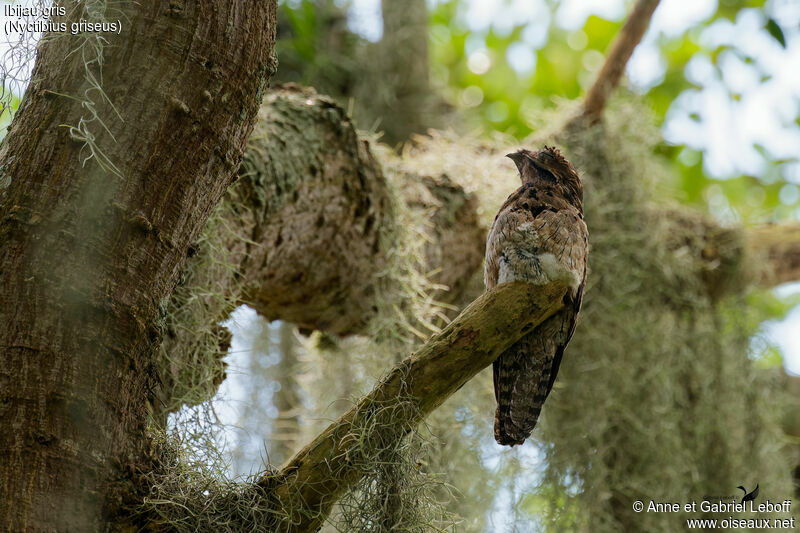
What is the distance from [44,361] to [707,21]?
438 cm

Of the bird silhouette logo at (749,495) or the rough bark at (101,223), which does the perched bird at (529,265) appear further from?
the bird silhouette logo at (749,495)

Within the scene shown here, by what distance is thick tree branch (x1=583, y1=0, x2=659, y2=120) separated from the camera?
11.0 ft

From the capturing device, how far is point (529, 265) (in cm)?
161

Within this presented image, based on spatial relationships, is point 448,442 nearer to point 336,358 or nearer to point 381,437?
point 336,358

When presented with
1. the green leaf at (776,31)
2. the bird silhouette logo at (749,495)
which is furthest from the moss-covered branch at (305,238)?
the bird silhouette logo at (749,495)

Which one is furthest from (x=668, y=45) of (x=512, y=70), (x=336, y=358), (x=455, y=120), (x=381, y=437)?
(x=381, y=437)

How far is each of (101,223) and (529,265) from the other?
882 millimetres

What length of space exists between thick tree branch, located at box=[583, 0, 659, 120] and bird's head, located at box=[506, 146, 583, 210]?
1761mm

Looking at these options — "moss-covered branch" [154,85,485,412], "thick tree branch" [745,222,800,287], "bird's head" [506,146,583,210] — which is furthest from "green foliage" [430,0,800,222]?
"bird's head" [506,146,583,210]

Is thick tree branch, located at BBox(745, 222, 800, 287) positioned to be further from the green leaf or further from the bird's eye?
the bird's eye

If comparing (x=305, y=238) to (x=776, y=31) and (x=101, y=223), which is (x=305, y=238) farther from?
(x=776, y=31)

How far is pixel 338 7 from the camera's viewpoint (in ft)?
14.9

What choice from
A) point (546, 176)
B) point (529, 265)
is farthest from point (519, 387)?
point (546, 176)

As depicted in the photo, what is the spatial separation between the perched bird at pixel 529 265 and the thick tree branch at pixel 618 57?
190cm
